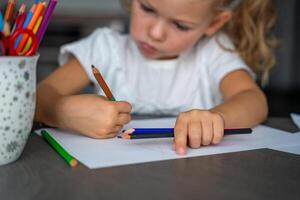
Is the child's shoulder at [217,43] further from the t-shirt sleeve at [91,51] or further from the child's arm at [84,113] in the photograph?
the child's arm at [84,113]

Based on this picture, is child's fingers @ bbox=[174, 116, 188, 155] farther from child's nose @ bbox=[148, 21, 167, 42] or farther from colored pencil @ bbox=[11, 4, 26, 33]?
child's nose @ bbox=[148, 21, 167, 42]

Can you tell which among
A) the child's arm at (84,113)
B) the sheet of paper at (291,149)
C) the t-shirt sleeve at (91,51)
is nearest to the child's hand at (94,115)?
the child's arm at (84,113)

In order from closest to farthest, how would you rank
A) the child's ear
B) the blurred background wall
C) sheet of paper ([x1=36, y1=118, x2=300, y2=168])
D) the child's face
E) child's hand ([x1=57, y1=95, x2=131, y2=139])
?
sheet of paper ([x1=36, y1=118, x2=300, y2=168]) → child's hand ([x1=57, y1=95, x2=131, y2=139]) → the child's face → the child's ear → the blurred background wall

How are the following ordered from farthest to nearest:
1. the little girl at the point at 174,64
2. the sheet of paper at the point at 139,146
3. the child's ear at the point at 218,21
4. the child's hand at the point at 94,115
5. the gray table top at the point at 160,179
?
the child's ear at the point at 218,21
the little girl at the point at 174,64
the child's hand at the point at 94,115
the sheet of paper at the point at 139,146
the gray table top at the point at 160,179

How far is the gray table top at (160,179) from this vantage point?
1.20 ft

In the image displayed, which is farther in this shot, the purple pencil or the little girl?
the little girl

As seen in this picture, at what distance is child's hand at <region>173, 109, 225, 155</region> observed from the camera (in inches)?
20.5

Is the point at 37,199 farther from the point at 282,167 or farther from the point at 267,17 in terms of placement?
the point at 267,17

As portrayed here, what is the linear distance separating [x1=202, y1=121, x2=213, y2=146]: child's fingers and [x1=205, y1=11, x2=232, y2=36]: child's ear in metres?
0.45

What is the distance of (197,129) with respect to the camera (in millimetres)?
Result: 531

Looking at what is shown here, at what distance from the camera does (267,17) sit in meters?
1.11

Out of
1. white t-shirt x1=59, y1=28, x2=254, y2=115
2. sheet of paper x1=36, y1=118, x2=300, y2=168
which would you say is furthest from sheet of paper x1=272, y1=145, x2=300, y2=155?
white t-shirt x1=59, y1=28, x2=254, y2=115

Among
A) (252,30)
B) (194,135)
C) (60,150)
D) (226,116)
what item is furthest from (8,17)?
(252,30)

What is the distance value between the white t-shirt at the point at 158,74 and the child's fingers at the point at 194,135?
0.47 m
